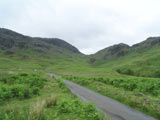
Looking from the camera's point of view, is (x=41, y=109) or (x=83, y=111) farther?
(x=83, y=111)

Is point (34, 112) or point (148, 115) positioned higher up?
point (34, 112)

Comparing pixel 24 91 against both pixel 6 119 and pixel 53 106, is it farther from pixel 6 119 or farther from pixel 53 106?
pixel 6 119

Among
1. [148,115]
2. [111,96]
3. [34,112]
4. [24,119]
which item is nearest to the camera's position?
[24,119]

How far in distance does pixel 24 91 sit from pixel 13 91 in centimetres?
128

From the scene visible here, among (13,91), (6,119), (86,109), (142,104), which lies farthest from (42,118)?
(142,104)

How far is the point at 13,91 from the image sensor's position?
13.1m

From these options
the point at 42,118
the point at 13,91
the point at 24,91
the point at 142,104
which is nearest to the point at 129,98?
the point at 142,104

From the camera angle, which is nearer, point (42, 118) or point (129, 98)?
point (42, 118)

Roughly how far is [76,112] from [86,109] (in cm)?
90

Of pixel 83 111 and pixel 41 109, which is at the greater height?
pixel 41 109

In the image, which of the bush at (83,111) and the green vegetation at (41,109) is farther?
the bush at (83,111)

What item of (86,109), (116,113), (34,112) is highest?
(34,112)

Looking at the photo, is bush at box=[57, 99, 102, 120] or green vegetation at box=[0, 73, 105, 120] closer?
green vegetation at box=[0, 73, 105, 120]

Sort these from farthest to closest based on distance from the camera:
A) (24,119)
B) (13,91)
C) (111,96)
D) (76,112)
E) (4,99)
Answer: (111,96) < (13,91) < (4,99) < (76,112) < (24,119)
